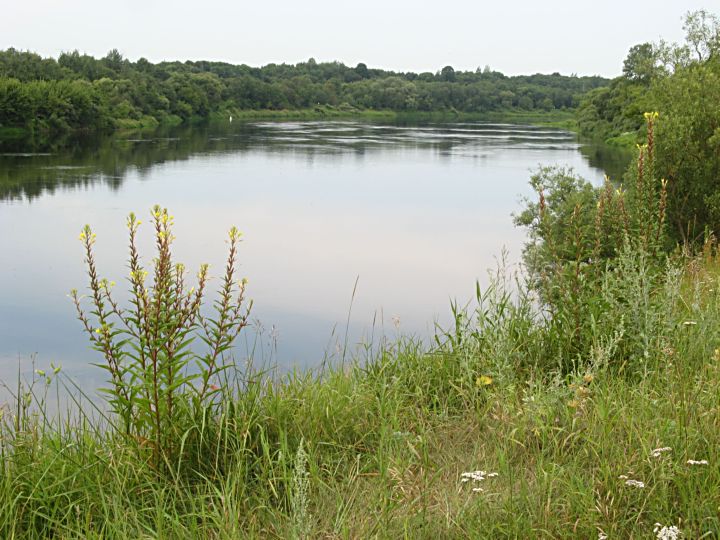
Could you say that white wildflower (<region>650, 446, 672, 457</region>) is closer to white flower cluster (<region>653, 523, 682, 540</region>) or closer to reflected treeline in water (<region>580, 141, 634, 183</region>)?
white flower cluster (<region>653, 523, 682, 540</region>)

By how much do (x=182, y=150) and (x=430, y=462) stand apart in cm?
3784

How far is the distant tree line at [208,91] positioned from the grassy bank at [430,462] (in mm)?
46547

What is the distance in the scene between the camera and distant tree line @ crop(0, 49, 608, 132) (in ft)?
160

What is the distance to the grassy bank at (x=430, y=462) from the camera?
7.92ft

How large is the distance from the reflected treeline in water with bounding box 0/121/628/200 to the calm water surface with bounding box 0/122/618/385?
17 cm

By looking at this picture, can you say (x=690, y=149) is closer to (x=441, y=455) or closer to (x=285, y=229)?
(x=441, y=455)

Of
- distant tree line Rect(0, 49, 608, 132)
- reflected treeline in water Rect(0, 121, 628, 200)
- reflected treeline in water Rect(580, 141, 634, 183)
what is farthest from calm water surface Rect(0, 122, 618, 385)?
distant tree line Rect(0, 49, 608, 132)

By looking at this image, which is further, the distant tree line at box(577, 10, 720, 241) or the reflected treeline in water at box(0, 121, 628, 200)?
the reflected treeline in water at box(0, 121, 628, 200)

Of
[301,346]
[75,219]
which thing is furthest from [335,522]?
[75,219]

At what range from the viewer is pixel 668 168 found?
9094mm

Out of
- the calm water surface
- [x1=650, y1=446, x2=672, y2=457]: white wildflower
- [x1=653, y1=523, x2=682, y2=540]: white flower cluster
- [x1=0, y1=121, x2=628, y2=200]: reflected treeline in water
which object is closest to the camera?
[x1=653, y1=523, x2=682, y2=540]: white flower cluster

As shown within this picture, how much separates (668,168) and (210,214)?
1383 cm

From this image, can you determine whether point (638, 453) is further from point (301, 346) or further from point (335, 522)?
point (301, 346)

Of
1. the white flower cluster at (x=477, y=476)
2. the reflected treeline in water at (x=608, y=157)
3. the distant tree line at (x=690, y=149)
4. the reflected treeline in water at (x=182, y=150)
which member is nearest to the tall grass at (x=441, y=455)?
the white flower cluster at (x=477, y=476)
